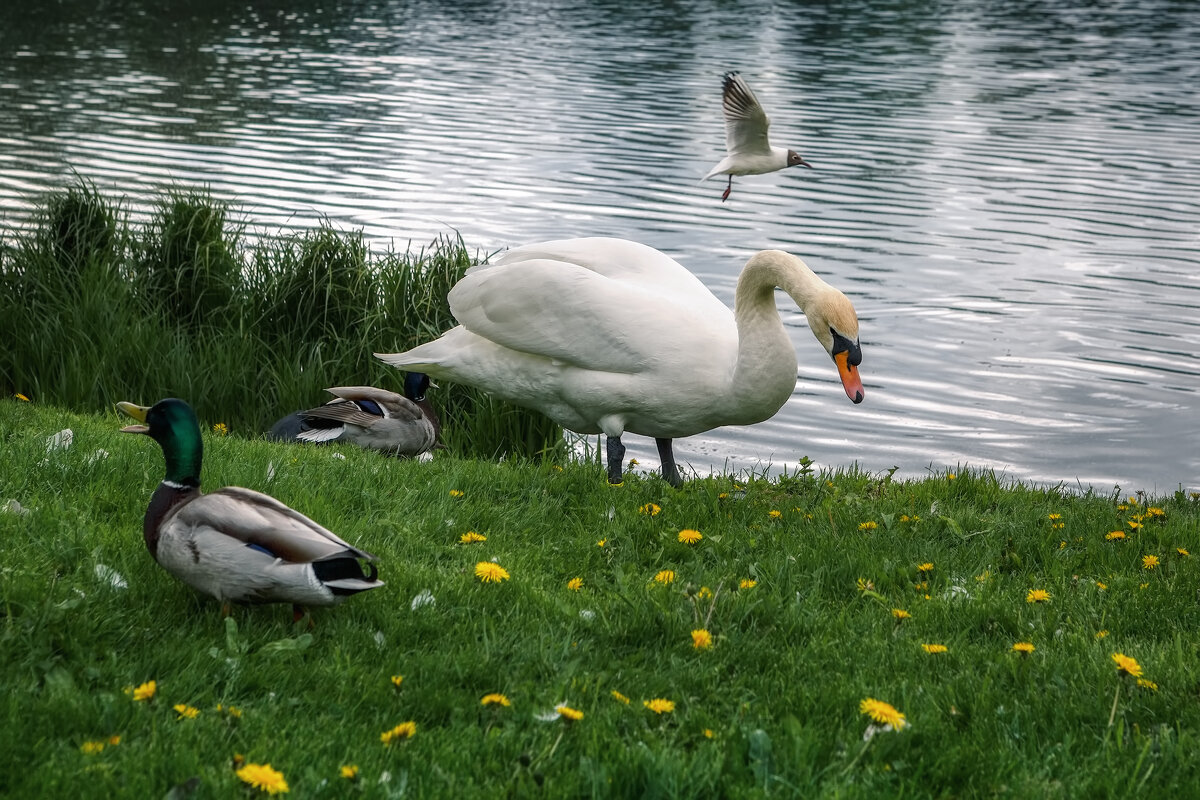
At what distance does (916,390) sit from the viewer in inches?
507

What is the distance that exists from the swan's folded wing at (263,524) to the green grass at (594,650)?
29 centimetres

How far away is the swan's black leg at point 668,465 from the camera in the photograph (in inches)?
289

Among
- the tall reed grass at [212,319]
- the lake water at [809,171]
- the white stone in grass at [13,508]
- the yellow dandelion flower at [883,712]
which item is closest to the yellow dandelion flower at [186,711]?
the white stone in grass at [13,508]

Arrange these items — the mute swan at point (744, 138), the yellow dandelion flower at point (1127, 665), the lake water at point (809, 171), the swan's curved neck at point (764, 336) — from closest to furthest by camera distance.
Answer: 1. the yellow dandelion flower at point (1127, 665)
2. the swan's curved neck at point (764, 336)
3. the mute swan at point (744, 138)
4. the lake water at point (809, 171)

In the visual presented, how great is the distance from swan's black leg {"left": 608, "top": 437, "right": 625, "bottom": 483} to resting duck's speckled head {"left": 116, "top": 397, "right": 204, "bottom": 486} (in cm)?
293

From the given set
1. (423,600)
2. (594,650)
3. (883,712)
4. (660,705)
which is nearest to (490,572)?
(423,600)

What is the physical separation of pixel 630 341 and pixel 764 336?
72 cm

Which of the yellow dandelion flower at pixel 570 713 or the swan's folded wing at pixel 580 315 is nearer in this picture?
the yellow dandelion flower at pixel 570 713

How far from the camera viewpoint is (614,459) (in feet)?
23.8

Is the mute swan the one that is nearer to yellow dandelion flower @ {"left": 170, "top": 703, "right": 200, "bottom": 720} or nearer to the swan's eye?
the swan's eye

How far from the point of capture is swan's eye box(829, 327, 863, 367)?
20.7ft

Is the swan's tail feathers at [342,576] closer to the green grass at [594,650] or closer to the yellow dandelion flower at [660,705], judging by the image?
the green grass at [594,650]

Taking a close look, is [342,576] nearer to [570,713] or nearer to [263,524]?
[263,524]

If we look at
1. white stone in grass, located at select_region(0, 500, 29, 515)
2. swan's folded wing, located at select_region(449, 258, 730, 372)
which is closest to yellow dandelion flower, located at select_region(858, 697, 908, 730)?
swan's folded wing, located at select_region(449, 258, 730, 372)
